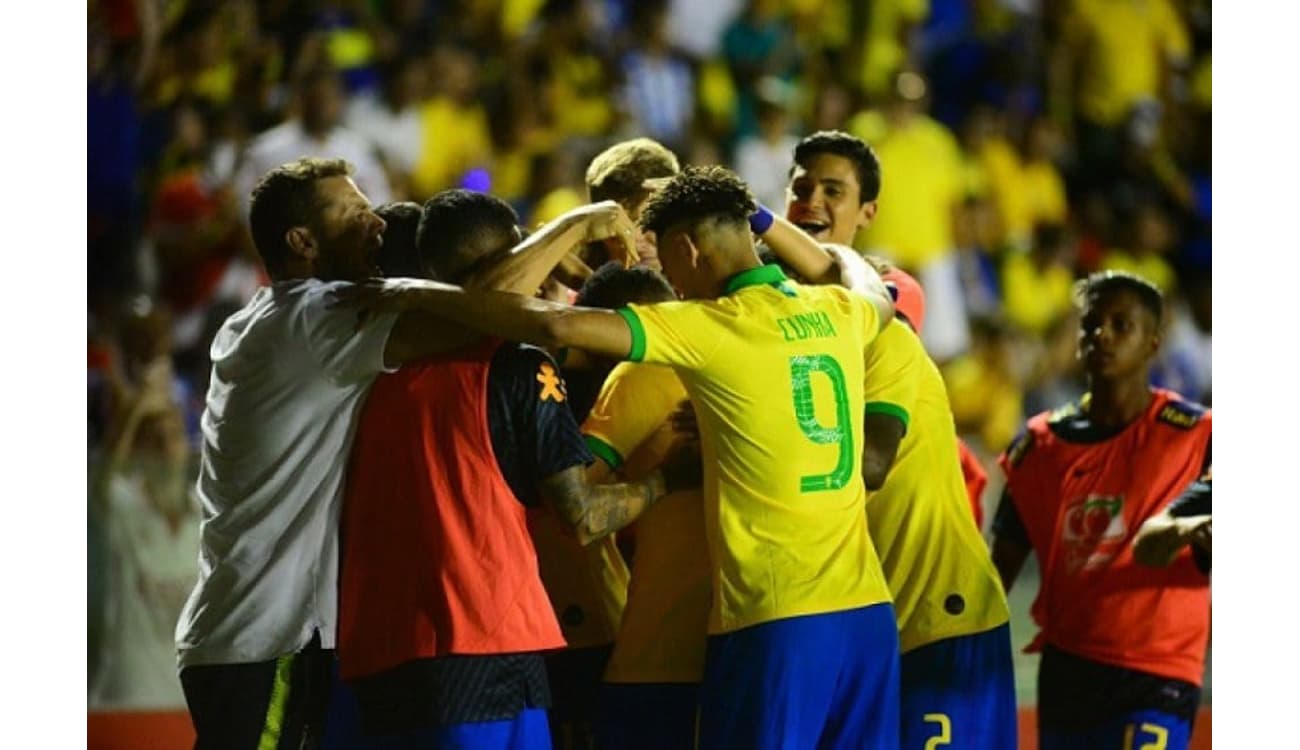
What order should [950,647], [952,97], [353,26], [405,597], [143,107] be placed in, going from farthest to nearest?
[952,97], [353,26], [143,107], [950,647], [405,597]

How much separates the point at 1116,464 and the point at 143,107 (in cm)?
548

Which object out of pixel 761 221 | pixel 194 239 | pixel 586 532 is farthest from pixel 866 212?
pixel 194 239

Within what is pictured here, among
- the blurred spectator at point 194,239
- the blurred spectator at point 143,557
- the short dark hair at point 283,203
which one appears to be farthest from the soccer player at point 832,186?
the blurred spectator at point 194,239

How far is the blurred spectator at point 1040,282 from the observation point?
1089 centimetres

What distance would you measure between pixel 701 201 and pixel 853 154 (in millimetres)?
1270

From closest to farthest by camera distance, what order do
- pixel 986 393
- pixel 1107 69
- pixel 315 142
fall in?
pixel 315 142
pixel 986 393
pixel 1107 69

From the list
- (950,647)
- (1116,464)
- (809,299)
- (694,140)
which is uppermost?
(694,140)

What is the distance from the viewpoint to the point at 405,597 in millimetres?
4172

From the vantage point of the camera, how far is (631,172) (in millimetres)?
5188

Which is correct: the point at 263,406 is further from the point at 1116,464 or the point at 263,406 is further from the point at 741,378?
the point at 1116,464

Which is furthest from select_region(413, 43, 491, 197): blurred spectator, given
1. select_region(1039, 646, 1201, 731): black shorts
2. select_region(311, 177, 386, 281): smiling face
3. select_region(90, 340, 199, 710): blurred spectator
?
select_region(311, 177, 386, 281): smiling face

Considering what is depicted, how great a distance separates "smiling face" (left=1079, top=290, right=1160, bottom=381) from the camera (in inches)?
227

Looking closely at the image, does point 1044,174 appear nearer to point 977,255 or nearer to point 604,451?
point 977,255

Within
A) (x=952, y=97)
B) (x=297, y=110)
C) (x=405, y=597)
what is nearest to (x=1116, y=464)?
(x=405, y=597)
